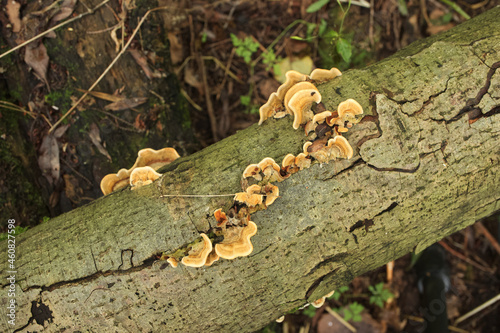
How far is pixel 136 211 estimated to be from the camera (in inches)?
101

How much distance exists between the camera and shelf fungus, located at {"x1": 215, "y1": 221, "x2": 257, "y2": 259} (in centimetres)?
230

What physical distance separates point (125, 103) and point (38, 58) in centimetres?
106

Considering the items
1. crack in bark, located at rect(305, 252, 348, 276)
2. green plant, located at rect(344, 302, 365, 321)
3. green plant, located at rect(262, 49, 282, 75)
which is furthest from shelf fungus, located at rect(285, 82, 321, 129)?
green plant, located at rect(344, 302, 365, 321)

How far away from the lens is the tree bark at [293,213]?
2.45m

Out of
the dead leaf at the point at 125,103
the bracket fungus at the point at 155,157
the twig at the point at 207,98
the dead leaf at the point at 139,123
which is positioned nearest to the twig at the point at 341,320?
the twig at the point at 207,98

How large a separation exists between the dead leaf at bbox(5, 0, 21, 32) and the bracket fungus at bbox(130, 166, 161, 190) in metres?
2.52

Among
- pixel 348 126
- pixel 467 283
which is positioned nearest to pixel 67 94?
pixel 348 126

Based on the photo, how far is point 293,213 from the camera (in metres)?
2.46

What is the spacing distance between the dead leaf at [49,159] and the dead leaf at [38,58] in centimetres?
76

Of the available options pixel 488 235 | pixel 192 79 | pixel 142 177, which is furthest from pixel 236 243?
pixel 488 235

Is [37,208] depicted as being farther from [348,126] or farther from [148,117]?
[348,126]

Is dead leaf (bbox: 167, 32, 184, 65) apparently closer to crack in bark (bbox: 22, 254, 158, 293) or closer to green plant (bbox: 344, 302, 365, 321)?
crack in bark (bbox: 22, 254, 158, 293)

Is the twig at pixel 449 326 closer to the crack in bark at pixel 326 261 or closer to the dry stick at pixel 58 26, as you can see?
the crack in bark at pixel 326 261

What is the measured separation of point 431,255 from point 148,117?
16.5 ft
